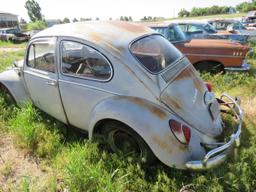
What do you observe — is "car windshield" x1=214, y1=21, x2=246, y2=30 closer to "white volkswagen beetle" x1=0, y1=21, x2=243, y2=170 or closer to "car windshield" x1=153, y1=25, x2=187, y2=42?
"car windshield" x1=153, y1=25, x2=187, y2=42

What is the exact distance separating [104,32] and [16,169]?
2236mm

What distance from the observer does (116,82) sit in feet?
10.0

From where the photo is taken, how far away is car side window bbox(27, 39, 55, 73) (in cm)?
369

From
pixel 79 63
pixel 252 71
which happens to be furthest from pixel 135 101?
pixel 252 71

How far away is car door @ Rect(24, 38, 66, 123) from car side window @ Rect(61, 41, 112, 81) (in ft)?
0.68

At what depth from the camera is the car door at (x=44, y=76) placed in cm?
364

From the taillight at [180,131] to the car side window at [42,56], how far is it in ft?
6.34

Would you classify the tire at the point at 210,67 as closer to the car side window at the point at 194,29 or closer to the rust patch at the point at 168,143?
the car side window at the point at 194,29

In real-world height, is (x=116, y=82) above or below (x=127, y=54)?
below

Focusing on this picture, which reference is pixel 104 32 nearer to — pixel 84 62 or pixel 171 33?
pixel 84 62

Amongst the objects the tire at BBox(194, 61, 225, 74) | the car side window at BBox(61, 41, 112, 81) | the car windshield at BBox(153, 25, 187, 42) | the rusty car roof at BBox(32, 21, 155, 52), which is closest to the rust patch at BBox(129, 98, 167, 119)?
the car side window at BBox(61, 41, 112, 81)

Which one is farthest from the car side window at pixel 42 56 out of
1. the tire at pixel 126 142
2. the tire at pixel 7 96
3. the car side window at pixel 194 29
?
the car side window at pixel 194 29

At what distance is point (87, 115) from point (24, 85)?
64.9 inches

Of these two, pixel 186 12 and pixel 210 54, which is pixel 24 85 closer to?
pixel 210 54
